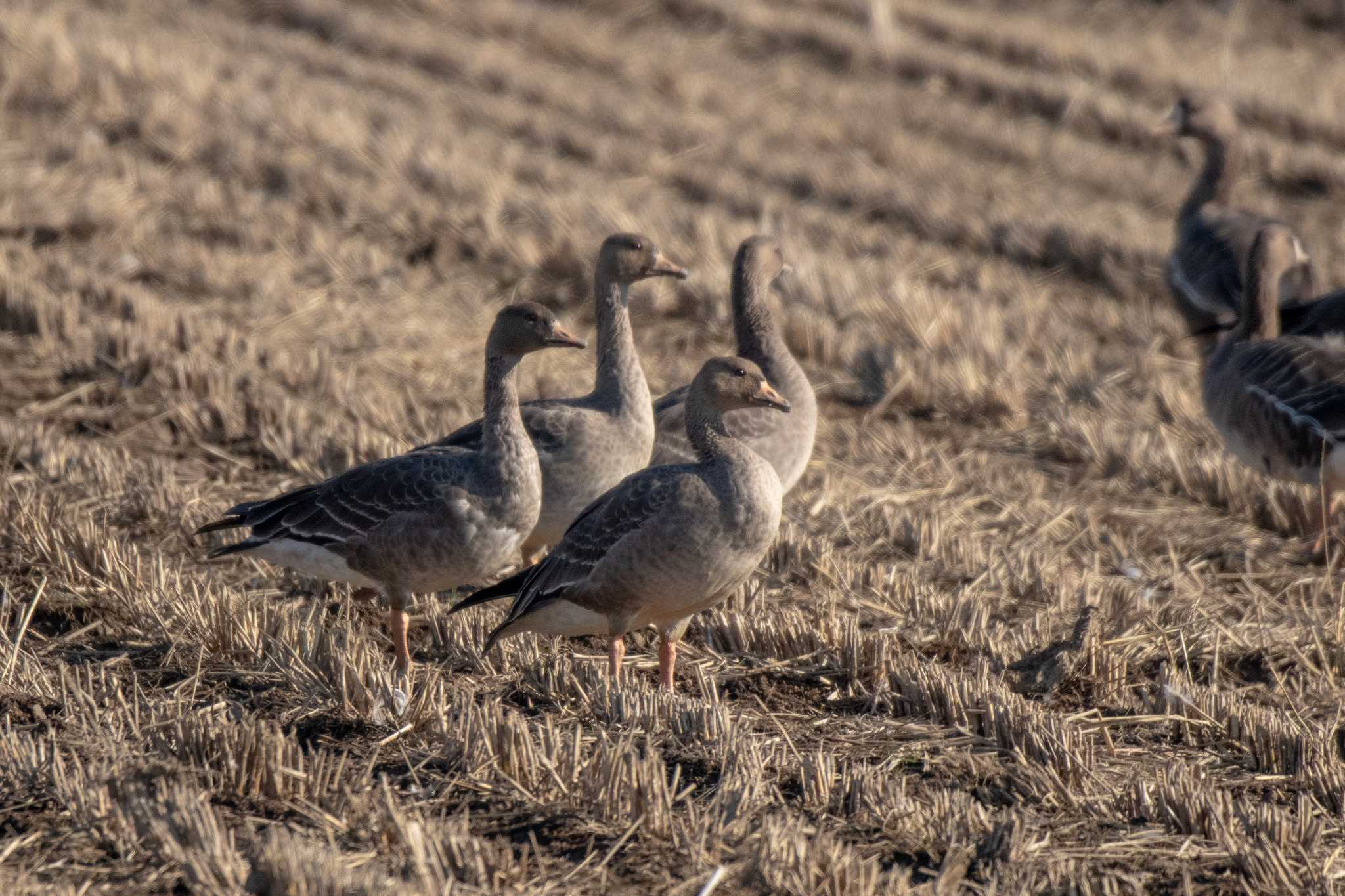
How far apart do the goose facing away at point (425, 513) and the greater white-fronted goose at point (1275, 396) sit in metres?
3.79

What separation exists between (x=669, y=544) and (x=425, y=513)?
3.31 ft

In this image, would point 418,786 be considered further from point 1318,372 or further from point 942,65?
point 942,65

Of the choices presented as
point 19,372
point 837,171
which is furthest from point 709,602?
point 837,171

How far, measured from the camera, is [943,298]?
37.4 ft

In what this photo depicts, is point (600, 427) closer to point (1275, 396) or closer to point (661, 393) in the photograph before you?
point (661, 393)

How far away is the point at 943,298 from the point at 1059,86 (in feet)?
24.4

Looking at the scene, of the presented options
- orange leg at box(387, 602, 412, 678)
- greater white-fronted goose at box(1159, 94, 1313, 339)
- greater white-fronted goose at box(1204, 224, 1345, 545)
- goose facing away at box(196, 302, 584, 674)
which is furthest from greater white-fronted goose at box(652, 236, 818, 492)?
greater white-fronted goose at box(1159, 94, 1313, 339)

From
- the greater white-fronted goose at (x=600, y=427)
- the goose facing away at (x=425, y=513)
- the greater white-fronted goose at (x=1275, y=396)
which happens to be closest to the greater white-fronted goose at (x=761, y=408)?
the greater white-fronted goose at (x=600, y=427)

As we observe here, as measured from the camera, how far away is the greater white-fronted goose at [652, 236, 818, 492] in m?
7.02

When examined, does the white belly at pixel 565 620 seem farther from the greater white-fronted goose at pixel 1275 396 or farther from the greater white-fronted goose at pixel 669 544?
the greater white-fronted goose at pixel 1275 396

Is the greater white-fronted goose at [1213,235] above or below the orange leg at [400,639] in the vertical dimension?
above

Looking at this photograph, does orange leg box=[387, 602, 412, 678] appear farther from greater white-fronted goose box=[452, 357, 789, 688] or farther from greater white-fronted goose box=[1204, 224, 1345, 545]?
greater white-fronted goose box=[1204, 224, 1345, 545]

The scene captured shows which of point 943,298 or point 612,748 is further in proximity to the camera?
point 943,298

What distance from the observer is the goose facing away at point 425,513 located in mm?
5879
